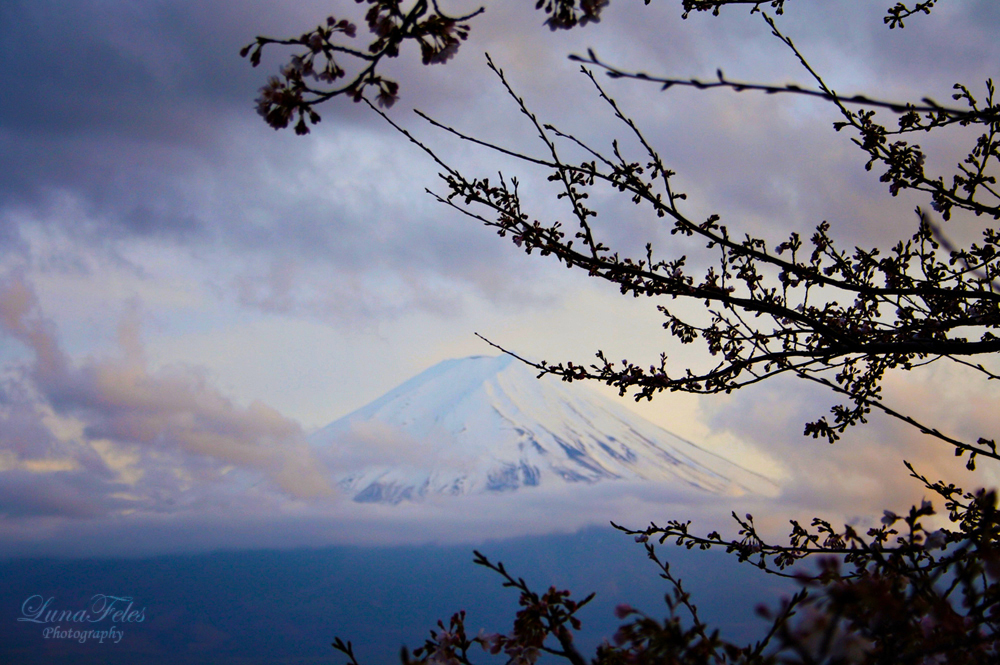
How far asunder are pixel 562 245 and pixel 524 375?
185 m

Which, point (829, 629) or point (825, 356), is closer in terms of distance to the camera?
point (829, 629)

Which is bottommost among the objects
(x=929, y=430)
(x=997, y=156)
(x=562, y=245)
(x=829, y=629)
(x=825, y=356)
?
(x=829, y=629)

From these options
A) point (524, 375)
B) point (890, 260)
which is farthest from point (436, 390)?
point (890, 260)

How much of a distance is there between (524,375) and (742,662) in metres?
186

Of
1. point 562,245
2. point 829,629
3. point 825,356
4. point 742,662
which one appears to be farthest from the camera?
point 562,245

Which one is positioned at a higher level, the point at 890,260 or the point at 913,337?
the point at 890,260

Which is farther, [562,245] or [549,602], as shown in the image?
[562,245]

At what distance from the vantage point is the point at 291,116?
1807mm

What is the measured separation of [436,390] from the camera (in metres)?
193

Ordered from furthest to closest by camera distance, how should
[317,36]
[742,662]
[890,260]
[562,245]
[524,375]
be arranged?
[524,375], [890,260], [562,245], [742,662], [317,36]

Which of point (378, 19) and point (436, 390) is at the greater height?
point (436, 390)

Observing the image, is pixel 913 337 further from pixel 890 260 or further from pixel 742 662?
pixel 742 662

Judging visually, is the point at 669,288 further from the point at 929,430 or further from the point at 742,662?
the point at 742,662

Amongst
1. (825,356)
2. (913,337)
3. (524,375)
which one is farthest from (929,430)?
(524,375)
